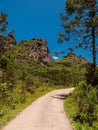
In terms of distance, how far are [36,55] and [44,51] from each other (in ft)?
40.2

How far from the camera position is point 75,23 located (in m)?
30.1

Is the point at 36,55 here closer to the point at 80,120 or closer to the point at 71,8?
the point at 71,8

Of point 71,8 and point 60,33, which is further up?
point 71,8

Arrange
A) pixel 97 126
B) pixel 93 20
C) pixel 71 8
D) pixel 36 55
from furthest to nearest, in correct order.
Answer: pixel 36 55 → pixel 71 8 → pixel 93 20 → pixel 97 126

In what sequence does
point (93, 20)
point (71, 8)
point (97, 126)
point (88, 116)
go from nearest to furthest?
point (97, 126) < point (88, 116) < point (93, 20) < point (71, 8)

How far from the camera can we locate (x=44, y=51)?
19262cm

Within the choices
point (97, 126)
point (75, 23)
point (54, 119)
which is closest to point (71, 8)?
point (75, 23)

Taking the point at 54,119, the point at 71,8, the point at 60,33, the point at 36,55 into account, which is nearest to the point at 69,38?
the point at 60,33

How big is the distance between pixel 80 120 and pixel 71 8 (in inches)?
698

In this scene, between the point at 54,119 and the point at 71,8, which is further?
the point at 71,8

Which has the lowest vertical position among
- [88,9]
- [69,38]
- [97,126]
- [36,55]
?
[97,126]

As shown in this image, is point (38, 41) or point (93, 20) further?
point (38, 41)

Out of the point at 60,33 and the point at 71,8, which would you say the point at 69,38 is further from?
the point at 71,8

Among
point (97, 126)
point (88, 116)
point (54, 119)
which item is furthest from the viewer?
point (54, 119)
